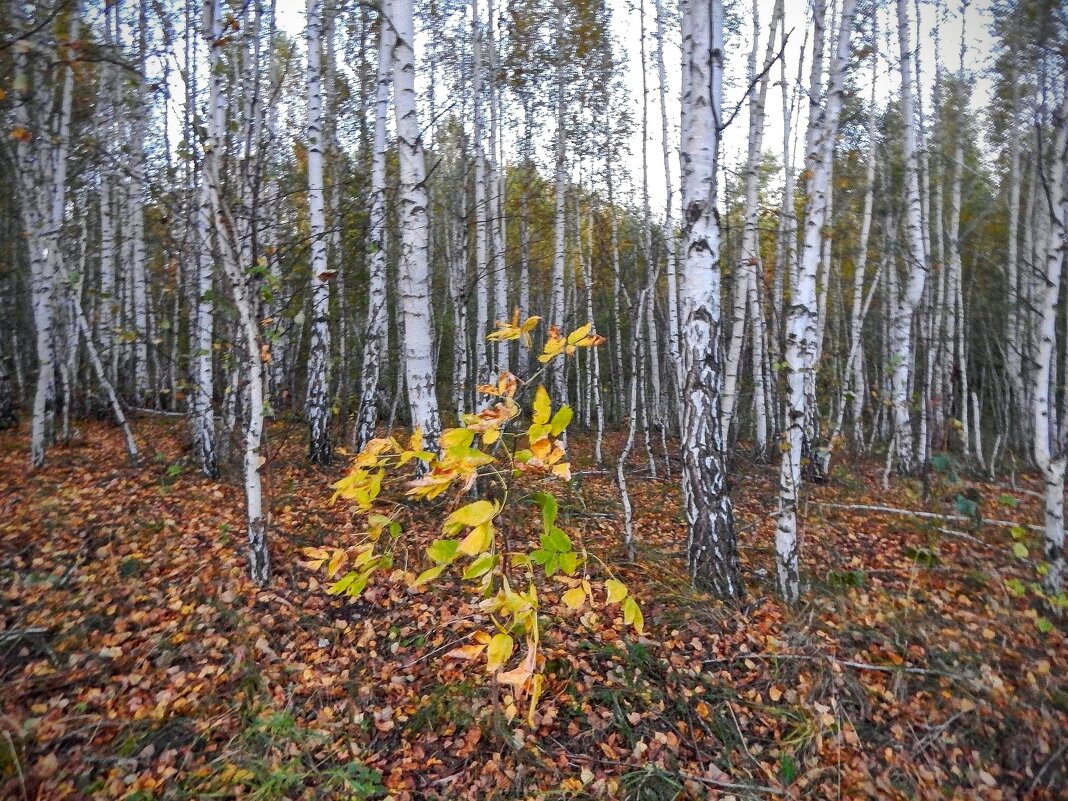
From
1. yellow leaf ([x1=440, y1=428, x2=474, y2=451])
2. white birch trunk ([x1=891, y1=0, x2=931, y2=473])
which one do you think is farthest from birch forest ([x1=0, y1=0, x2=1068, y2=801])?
white birch trunk ([x1=891, y1=0, x2=931, y2=473])

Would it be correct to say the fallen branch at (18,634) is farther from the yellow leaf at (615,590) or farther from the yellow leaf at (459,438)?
the yellow leaf at (615,590)

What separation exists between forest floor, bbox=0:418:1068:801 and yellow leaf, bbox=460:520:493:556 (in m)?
1.01

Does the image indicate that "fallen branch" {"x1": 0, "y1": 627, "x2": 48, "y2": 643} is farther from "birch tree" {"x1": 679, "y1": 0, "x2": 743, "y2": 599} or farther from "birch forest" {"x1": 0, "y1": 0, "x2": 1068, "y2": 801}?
"birch tree" {"x1": 679, "y1": 0, "x2": 743, "y2": 599}

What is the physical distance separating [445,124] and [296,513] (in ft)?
42.4

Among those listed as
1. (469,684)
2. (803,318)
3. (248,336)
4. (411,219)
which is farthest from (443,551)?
(803,318)

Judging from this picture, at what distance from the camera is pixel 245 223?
4.46m

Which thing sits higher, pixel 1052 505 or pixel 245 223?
pixel 245 223

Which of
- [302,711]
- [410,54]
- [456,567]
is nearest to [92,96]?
[410,54]

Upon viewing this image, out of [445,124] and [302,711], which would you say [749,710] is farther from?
[445,124]

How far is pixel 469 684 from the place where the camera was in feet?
11.2

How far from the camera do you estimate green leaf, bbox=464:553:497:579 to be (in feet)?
5.13

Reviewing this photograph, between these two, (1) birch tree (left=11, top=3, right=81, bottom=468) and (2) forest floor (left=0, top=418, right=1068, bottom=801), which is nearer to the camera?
(2) forest floor (left=0, top=418, right=1068, bottom=801)

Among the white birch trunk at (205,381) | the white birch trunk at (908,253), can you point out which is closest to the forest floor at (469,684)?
the white birch trunk at (205,381)

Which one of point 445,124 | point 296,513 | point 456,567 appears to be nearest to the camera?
point 456,567
